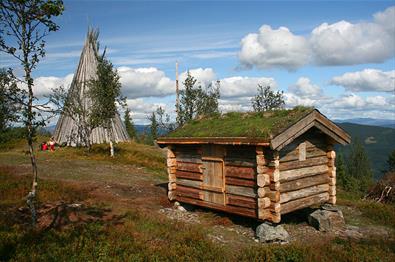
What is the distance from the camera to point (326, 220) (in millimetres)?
12273

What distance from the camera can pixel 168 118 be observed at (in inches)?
1795

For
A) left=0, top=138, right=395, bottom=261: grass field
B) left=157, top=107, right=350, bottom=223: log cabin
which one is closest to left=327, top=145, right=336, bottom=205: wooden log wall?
left=157, top=107, right=350, bottom=223: log cabin

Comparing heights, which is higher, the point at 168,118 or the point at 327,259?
the point at 168,118

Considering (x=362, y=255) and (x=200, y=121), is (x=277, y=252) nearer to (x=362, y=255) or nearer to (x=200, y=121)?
(x=362, y=255)

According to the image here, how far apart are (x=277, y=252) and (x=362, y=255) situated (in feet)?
7.40

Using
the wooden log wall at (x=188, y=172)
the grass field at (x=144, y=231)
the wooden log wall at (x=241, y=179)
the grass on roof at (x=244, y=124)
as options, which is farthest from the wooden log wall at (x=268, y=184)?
the wooden log wall at (x=188, y=172)

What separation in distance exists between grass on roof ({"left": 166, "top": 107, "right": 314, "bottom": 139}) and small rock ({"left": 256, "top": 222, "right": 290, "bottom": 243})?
291cm

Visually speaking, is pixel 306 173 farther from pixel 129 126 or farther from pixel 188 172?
A: pixel 129 126

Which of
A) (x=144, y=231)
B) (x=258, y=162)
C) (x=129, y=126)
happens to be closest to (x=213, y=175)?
(x=258, y=162)

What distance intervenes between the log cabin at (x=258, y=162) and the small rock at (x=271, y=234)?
307 millimetres

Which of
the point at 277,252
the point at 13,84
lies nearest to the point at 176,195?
the point at 277,252

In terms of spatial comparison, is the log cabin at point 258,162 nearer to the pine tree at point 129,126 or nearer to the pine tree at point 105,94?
the pine tree at point 105,94

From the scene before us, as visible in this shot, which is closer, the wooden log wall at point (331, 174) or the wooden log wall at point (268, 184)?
the wooden log wall at point (268, 184)

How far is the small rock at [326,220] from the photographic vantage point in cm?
1221
